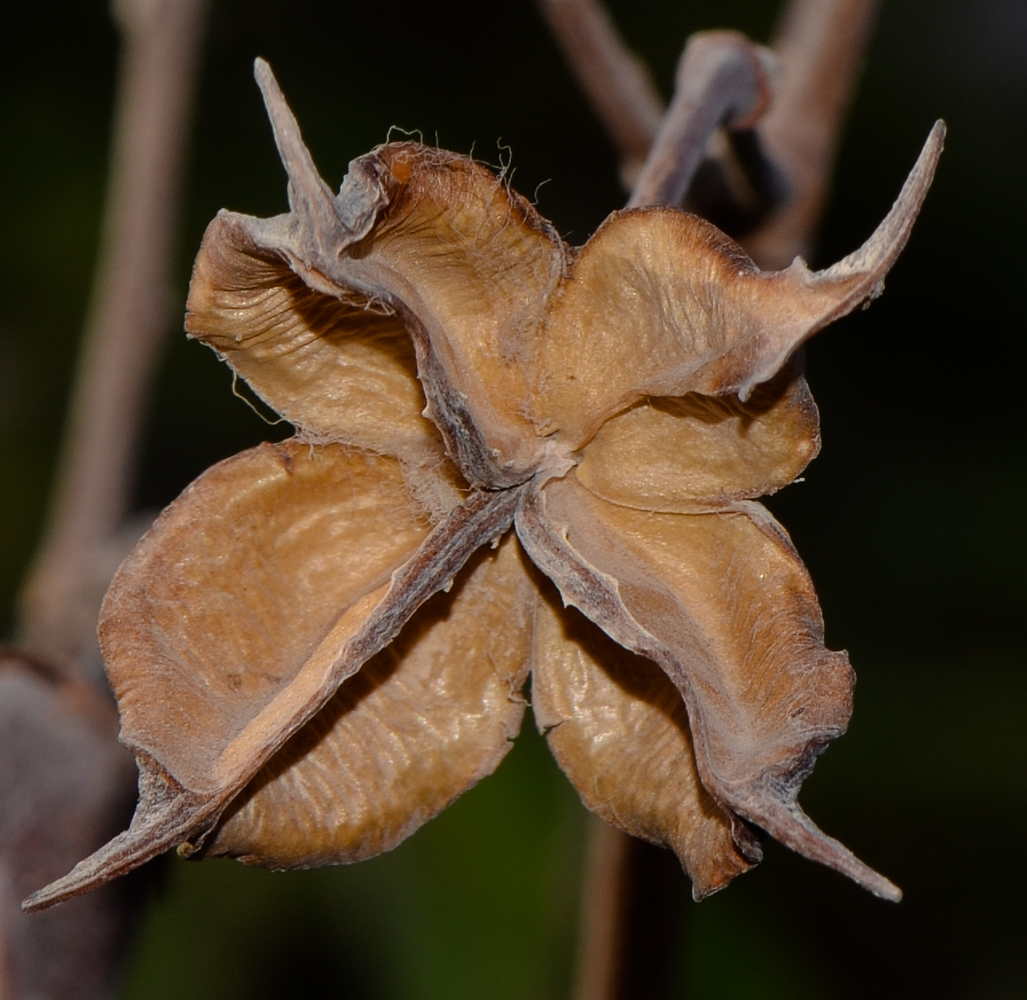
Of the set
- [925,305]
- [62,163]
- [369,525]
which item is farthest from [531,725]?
[62,163]

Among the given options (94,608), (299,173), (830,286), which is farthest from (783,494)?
(299,173)

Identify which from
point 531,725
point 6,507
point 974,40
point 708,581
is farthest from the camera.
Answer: point 6,507

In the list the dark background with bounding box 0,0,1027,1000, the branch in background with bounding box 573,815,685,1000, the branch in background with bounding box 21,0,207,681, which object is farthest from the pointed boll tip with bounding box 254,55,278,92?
the dark background with bounding box 0,0,1027,1000

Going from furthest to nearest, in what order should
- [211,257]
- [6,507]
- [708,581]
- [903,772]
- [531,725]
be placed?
[6,507] < [531,725] < [903,772] < [708,581] < [211,257]

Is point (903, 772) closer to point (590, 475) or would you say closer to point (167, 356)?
point (590, 475)

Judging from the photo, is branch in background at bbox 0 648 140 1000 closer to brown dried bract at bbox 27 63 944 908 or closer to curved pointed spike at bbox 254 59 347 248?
brown dried bract at bbox 27 63 944 908

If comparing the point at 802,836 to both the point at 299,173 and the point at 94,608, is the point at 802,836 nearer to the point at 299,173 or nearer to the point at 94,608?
the point at 299,173

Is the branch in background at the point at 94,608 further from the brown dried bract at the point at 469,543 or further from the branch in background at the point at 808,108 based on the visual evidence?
the branch in background at the point at 808,108
